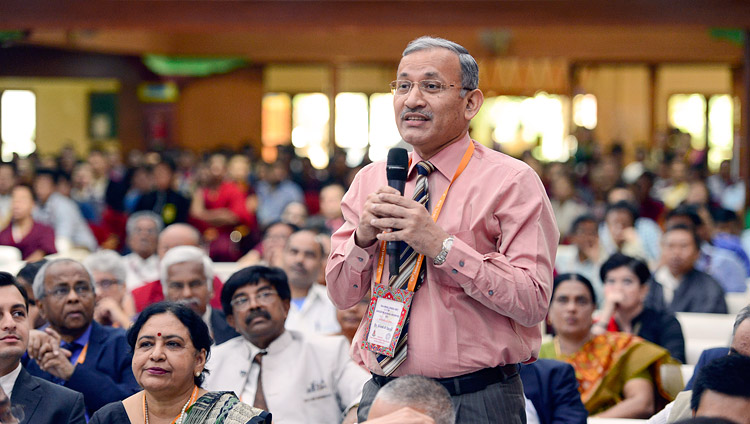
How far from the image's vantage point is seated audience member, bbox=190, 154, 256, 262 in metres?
7.70

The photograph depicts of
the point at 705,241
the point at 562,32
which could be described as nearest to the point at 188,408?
the point at 705,241

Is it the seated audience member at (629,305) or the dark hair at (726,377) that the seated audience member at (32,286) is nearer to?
the seated audience member at (629,305)

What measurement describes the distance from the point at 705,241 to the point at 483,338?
195 inches

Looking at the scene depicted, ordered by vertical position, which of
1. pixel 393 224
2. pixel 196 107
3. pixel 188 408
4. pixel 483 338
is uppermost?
pixel 196 107

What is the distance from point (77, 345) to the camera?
339 cm

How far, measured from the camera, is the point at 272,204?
9.70 metres

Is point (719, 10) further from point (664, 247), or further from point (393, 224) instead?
point (393, 224)

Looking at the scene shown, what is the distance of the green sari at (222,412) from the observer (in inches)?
96.7

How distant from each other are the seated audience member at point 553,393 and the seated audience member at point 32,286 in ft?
6.16

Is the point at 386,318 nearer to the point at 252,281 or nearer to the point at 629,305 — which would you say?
the point at 252,281

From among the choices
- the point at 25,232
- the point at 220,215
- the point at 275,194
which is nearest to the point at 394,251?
the point at 25,232

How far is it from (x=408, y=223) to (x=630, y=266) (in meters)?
2.91

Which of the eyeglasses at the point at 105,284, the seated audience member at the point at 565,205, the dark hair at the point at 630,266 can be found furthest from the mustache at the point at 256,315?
the seated audience member at the point at 565,205

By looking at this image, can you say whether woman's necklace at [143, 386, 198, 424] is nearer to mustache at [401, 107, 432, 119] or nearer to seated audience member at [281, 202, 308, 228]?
mustache at [401, 107, 432, 119]
